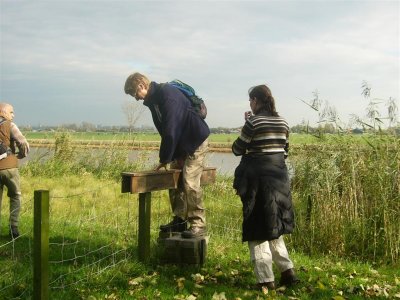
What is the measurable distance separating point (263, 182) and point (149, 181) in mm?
1417

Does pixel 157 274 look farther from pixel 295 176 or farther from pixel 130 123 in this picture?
pixel 130 123

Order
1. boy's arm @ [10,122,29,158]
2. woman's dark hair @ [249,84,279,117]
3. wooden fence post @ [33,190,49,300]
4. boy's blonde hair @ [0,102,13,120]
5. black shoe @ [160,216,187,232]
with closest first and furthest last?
wooden fence post @ [33,190,49,300] < woman's dark hair @ [249,84,279,117] < black shoe @ [160,216,187,232] < boy's blonde hair @ [0,102,13,120] < boy's arm @ [10,122,29,158]

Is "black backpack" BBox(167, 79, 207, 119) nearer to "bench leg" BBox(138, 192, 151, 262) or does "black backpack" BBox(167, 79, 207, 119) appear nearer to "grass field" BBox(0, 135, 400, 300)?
"bench leg" BBox(138, 192, 151, 262)

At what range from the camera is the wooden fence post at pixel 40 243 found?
404 centimetres

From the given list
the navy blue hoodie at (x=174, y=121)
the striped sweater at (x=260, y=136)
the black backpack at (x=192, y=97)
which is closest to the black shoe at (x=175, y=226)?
the navy blue hoodie at (x=174, y=121)

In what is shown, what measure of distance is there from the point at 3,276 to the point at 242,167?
2848mm

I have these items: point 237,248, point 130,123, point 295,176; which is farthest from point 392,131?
point 130,123

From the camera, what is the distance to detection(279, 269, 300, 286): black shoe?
17.4 ft

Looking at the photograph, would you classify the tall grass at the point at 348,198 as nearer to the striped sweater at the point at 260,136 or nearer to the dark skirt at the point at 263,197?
the dark skirt at the point at 263,197

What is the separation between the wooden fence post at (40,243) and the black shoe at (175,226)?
2.27 m

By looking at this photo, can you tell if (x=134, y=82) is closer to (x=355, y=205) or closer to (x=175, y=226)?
(x=175, y=226)

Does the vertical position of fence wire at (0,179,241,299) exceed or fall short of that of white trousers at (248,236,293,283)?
it falls short

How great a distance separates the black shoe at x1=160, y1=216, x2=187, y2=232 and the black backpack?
1436mm

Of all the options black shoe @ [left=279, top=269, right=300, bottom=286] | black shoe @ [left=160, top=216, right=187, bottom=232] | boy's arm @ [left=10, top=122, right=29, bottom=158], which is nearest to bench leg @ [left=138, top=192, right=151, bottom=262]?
black shoe @ [left=160, top=216, right=187, bottom=232]
